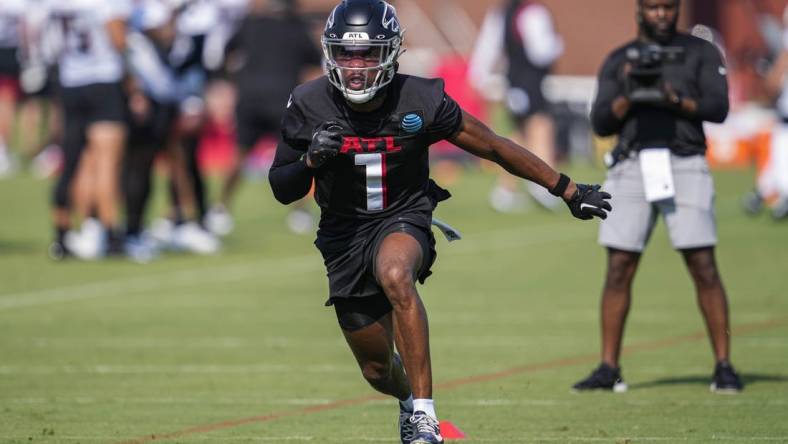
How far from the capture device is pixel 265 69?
58.3 feet

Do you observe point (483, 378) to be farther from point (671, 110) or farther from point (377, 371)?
point (377, 371)

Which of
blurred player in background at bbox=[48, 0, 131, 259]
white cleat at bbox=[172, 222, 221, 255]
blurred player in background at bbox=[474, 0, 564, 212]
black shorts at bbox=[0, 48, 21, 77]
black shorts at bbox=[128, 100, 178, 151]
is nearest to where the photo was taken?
blurred player in background at bbox=[48, 0, 131, 259]

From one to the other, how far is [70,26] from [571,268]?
5.26m

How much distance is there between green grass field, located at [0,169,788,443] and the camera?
25.5ft

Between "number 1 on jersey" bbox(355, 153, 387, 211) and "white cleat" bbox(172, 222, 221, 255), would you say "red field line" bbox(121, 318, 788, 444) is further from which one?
"white cleat" bbox(172, 222, 221, 255)

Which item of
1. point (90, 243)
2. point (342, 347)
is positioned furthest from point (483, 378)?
point (90, 243)

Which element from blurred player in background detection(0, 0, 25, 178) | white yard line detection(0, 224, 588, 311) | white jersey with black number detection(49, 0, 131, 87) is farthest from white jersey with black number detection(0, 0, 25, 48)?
white yard line detection(0, 224, 588, 311)

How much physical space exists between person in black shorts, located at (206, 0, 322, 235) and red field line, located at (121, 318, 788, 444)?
769cm

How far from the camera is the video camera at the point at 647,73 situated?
8500 millimetres

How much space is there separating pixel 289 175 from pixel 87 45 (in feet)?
28.5

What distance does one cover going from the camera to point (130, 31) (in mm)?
16328

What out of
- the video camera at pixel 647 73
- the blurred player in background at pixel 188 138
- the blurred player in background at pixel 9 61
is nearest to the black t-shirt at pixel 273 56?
the blurred player in background at pixel 188 138

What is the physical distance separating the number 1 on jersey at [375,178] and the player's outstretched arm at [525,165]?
1.13 feet

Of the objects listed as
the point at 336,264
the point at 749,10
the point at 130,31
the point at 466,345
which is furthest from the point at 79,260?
the point at 749,10
